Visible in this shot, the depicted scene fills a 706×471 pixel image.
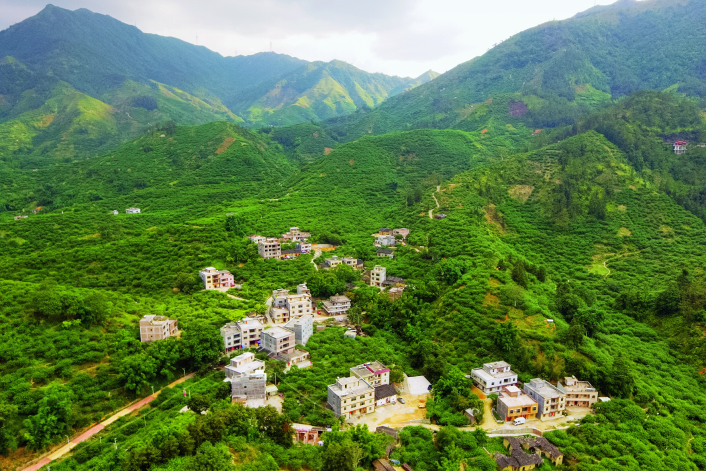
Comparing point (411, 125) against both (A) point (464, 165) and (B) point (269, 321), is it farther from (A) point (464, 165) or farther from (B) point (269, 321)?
(B) point (269, 321)

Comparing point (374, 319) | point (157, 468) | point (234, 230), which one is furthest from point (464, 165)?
point (157, 468)

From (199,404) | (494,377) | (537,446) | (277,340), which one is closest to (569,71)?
(494,377)

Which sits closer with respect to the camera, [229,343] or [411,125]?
[229,343]

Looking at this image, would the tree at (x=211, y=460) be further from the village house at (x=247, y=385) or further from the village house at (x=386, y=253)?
the village house at (x=386, y=253)

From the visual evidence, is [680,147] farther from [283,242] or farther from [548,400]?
[283,242]

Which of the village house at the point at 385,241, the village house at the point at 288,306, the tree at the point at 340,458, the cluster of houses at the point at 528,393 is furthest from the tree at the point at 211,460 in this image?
the village house at the point at 385,241
